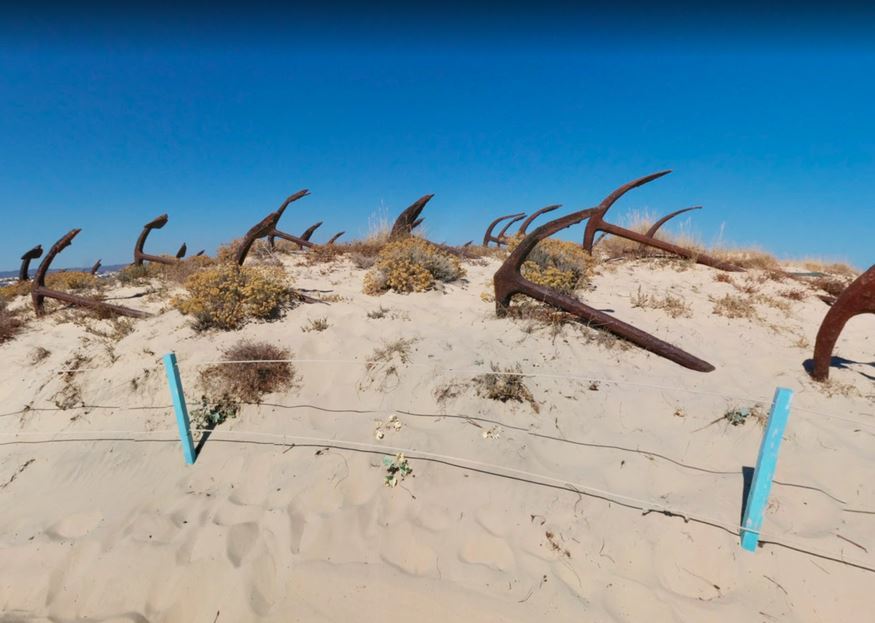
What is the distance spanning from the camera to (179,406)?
3312 mm

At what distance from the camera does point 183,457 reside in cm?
354

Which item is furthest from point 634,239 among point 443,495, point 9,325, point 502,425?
point 9,325

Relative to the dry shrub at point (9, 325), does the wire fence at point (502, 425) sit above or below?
below

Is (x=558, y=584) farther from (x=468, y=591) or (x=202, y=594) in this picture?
(x=202, y=594)

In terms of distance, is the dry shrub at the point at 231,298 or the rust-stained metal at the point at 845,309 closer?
the rust-stained metal at the point at 845,309

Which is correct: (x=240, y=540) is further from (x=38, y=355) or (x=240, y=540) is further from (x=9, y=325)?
(x=9, y=325)

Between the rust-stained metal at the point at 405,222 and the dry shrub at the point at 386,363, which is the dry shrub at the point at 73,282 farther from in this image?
the dry shrub at the point at 386,363

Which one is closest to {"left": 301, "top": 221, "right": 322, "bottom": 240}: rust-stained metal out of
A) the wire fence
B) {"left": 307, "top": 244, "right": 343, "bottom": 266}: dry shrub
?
{"left": 307, "top": 244, "right": 343, "bottom": 266}: dry shrub

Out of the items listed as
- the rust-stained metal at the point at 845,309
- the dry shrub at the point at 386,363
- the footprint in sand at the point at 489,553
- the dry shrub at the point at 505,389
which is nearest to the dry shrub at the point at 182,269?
the dry shrub at the point at 386,363

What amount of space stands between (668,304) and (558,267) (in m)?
1.65

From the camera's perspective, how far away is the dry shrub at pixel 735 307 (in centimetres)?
531

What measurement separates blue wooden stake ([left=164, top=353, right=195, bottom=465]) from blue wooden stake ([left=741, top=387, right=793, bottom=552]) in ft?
12.4

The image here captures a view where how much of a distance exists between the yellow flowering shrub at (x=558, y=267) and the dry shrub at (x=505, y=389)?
7.79 feet

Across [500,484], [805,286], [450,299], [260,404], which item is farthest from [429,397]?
[805,286]
